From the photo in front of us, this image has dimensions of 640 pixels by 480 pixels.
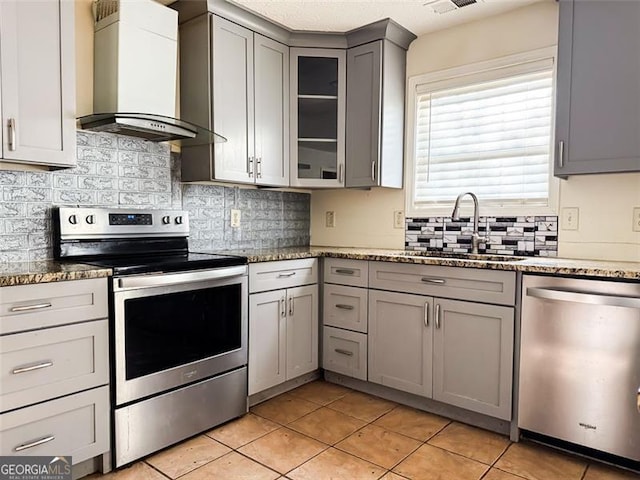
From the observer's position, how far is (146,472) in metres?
1.92

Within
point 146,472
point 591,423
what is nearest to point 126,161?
point 146,472

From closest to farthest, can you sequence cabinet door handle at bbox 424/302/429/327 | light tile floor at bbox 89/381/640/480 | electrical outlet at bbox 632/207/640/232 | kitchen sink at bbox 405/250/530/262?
1. light tile floor at bbox 89/381/640/480
2. electrical outlet at bbox 632/207/640/232
3. cabinet door handle at bbox 424/302/429/327
4. kitchen sink at bbox 405/250/530/262

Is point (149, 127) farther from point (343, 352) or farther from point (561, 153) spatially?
point (561, 153)

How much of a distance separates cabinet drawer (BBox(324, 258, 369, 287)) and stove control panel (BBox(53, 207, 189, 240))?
89cm

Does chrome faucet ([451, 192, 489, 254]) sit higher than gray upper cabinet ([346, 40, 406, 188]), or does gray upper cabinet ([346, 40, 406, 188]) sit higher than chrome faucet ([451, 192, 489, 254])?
gray upper cabinet ([346, 40, 406, 188])

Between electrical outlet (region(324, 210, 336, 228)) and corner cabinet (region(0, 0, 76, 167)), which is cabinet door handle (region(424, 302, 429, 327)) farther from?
corner cabinet (region(0, 0, 76, 167))

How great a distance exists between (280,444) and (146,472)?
1.95ft

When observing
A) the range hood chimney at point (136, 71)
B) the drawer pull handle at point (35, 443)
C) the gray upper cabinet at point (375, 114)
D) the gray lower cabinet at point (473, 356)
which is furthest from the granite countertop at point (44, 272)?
the gray upper cabinet at point (375, 114)

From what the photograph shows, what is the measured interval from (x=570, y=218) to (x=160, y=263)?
2158mm

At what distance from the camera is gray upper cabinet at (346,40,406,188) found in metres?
2.96

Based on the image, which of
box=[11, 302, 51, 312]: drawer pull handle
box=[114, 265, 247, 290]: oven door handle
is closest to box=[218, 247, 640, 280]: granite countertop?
box=[114, 265, 247, 290]: oven door handle

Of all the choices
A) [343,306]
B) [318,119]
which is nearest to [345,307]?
[343,306]

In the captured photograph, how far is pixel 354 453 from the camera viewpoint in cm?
209

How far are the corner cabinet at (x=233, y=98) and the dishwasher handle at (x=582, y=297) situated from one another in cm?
169
